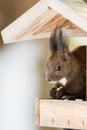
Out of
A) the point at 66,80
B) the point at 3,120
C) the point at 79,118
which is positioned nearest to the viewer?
the point at 79,118

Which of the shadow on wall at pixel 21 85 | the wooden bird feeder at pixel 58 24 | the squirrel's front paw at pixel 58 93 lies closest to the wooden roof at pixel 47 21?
the wooden bird feeder at pixel 58 24

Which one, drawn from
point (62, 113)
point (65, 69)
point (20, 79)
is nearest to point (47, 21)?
point (65, 69)

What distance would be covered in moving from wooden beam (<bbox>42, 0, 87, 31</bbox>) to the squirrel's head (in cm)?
11

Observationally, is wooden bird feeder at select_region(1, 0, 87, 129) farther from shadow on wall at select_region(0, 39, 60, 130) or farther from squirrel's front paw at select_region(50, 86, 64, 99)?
shadow on wall at select_region(0, 39, 60, 130)

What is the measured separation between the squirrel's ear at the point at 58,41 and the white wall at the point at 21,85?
63cm

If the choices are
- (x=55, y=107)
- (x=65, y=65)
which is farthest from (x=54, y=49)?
(x=55, y=107)

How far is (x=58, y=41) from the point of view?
92 cm

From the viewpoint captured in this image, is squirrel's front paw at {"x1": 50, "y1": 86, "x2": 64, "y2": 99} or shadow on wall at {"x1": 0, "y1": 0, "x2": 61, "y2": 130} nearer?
squirrel's front paw at {"x1": 50, "y1": 86, "x2": 64, "y2": 99}

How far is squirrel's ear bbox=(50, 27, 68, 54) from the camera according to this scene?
91cm

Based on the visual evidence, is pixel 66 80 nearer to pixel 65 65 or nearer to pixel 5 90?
pixel 65 65

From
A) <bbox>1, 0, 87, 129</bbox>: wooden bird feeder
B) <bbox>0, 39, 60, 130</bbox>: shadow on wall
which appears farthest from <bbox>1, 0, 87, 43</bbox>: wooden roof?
<bbox>0, 39, 60, 130</bbox>: shadow on wall

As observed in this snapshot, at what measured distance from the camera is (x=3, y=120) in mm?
1561

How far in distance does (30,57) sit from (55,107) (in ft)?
2.40

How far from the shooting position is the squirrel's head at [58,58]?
921mm
